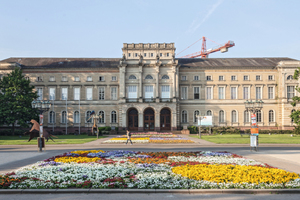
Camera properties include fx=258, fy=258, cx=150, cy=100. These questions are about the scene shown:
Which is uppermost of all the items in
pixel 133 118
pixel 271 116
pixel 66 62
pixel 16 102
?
pixel 66 62

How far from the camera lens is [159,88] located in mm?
64688

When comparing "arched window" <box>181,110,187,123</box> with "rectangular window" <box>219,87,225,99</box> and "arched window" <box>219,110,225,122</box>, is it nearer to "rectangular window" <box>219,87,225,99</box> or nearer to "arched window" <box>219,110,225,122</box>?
"arched window" <box>219,110,225,122</box>

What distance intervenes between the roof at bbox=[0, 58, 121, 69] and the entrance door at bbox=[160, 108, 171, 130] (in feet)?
55.1

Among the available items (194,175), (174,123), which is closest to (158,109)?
(174,123)

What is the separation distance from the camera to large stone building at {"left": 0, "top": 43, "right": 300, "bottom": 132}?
6462 cm

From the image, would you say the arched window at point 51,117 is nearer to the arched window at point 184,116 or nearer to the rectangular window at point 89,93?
the rectangular window at point 89,93

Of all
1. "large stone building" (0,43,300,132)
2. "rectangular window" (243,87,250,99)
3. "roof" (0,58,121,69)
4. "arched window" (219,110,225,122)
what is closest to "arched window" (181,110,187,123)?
"large stone building" (0,43,300,132)

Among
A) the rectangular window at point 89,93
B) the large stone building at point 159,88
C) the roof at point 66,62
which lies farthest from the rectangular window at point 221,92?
the rectangular window at point 89,93

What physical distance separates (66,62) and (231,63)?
145 ft

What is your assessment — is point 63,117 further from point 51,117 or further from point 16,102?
point 16,102

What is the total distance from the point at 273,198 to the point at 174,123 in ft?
174

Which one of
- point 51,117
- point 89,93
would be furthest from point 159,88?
point 51,117

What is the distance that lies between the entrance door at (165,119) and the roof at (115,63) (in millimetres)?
12454

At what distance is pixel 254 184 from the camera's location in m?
11.3
